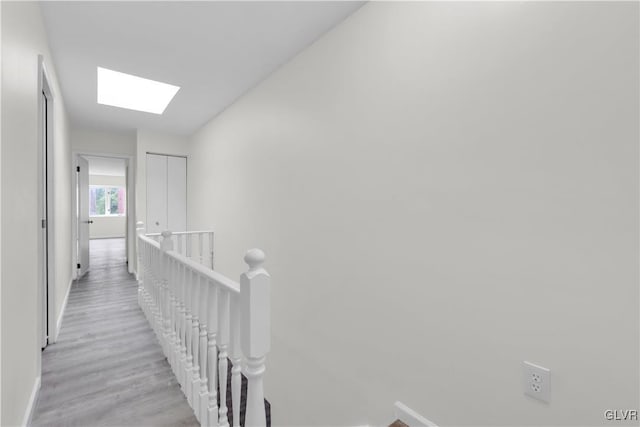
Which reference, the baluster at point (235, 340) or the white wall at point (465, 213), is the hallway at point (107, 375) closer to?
the baluster at point (235, 340)

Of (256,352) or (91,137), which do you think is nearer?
(256,352)

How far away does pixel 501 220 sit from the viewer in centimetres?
129

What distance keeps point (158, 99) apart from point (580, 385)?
14.7 ft

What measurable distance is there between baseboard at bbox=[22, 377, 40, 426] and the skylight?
2.61 m

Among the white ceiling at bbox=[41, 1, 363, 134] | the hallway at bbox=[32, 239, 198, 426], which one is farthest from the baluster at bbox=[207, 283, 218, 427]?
the white ceiling at bbox=[41, 1, 363, 134]

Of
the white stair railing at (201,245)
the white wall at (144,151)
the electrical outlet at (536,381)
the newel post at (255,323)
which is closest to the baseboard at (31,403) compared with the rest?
the newel post at (255,323)

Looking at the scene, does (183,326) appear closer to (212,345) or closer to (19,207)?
(212,345)

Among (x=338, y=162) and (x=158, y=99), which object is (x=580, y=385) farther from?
(x=158, y=99)

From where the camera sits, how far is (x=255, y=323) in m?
1.08

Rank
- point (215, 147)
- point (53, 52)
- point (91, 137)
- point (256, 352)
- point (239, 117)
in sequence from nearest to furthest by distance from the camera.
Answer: point (256, 352), point (53, 52), point (239, 117), point (215, 147), point (91, 137)

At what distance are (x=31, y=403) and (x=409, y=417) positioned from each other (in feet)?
6.95

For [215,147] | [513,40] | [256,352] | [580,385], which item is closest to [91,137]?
[215,147]

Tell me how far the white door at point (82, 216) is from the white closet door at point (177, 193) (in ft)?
4.77

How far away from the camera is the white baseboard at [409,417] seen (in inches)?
61.4
